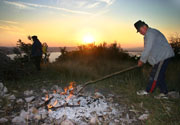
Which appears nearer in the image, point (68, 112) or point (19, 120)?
point (19, 120)

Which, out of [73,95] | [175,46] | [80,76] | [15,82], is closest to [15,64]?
[15,82]

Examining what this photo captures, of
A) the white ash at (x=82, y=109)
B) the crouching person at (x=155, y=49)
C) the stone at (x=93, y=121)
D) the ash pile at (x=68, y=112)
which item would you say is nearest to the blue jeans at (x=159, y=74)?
the crouching person at (x=155, y=49)

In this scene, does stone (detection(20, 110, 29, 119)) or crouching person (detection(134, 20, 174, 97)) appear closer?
stone (detection(20, 110, 29, 119))

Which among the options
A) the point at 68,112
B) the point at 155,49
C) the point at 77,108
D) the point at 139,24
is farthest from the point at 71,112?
the point at 139,24

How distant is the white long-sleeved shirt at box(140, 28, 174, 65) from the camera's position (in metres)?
3.64

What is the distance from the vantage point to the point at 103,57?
30.6 ft

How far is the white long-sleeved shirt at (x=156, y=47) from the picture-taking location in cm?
364

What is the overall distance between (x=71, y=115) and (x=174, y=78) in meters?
4.26

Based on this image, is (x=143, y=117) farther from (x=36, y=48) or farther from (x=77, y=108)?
(x=36, y=48)

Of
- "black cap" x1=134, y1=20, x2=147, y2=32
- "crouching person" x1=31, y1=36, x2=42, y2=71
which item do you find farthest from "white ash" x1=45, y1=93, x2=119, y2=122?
"crouching person" x1=31, y1=36, x2=42, y2=71

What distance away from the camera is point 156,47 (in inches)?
145

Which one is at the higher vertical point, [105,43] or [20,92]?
[105,43]

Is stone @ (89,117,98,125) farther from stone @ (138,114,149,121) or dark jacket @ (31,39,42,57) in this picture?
dark jacket @ (31,39,42,57)

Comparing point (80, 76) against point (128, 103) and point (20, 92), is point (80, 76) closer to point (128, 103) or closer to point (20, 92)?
point (20, 92)
